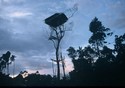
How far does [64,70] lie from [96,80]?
838 inches

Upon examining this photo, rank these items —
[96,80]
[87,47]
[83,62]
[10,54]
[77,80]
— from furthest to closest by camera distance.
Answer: [10,54] < [87,47] < [83,62] < [77,80] < [96,80]

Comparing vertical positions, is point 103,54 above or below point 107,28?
below

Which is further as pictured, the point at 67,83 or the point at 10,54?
the point at 10,54

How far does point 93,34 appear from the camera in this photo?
55219 mm

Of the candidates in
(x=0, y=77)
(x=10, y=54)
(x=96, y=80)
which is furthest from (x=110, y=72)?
(x=10, y=54)

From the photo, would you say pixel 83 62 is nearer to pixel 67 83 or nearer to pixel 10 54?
pixel 67 83

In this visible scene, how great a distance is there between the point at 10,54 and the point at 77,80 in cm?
5519

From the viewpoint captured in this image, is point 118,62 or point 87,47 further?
point 87,47

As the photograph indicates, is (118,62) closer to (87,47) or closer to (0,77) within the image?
(87,47)

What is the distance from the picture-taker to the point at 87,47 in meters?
59.4

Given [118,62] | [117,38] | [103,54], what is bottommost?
[118,62]

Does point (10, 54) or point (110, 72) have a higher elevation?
point (10, 54)

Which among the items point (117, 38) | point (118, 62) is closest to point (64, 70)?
point (117, 38)

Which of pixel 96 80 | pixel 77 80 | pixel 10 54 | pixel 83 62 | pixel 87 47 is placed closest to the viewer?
pixel 96 80
